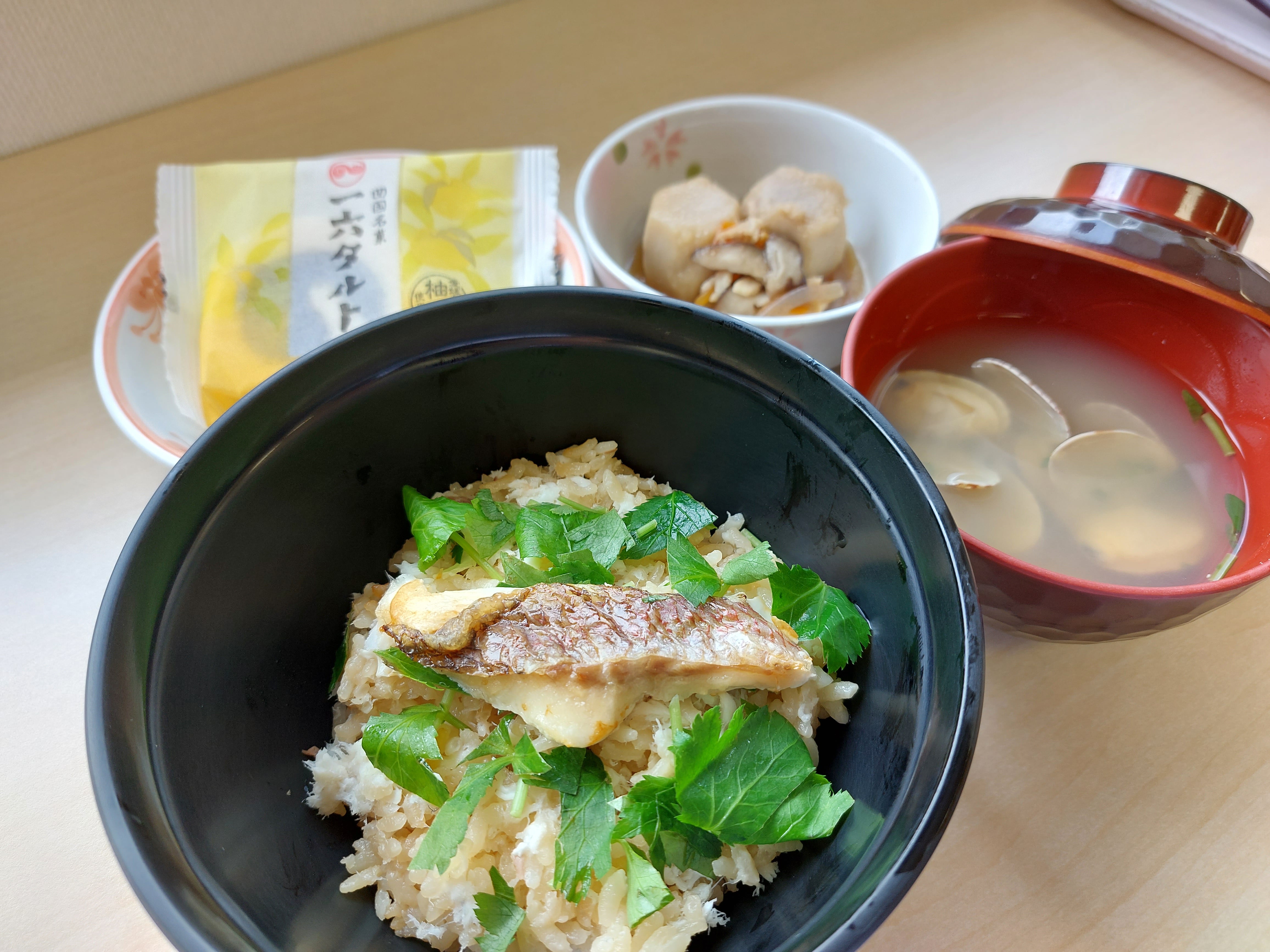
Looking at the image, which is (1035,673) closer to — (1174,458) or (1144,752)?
(1144,752)

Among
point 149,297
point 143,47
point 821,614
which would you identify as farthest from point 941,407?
point 143,47

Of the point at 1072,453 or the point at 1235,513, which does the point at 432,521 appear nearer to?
the point at 1072,453

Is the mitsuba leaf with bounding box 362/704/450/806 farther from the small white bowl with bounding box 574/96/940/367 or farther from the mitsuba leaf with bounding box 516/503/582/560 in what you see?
the small white bowl with bounding box 574/96/940/367

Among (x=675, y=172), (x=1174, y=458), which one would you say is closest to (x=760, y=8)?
(x=675, y=172)

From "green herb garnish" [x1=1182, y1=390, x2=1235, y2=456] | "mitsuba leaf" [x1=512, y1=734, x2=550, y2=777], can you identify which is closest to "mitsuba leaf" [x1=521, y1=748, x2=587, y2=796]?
"mitsuba leaf" [x1=512, y1=734, x2=550, y2=777]

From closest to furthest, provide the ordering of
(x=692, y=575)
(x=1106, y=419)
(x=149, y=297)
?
(x=692, y=575)
(x=1106, y=419)
(x=149, y=297)

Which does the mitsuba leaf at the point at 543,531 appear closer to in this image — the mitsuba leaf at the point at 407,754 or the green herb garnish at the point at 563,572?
the green herb garnish at the point at 563,572

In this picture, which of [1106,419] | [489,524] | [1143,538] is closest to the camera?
[489,524]
